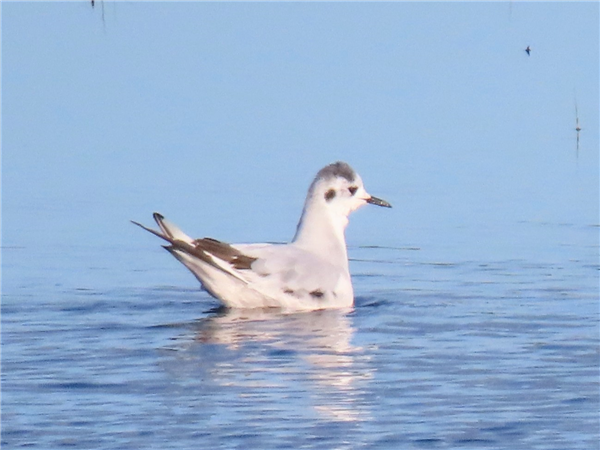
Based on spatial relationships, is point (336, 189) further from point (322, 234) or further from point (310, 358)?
point (310, 358)

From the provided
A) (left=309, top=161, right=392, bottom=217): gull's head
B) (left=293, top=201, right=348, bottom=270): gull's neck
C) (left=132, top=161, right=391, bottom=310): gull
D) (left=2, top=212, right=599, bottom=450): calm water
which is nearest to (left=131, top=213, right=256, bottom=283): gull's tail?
(left=132, top=161, right=391, bottom=310): gull

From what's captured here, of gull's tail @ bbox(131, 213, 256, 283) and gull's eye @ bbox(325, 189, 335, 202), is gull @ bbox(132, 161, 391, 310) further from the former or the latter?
gull's eye @ bbox(325, 189, 335, 202)

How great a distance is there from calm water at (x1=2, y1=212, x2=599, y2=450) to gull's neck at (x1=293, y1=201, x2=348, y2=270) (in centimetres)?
39

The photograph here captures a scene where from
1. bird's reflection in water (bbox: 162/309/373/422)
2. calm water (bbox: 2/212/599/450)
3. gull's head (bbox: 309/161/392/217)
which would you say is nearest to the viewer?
calm water (bbox: 2/212/599/450)

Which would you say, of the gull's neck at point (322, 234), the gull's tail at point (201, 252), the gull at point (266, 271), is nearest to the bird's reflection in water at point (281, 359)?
the gull at point (266, 271)

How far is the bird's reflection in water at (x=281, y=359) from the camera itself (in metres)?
9.23

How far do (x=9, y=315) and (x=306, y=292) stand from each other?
2.31 meters

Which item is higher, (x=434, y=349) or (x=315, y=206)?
(x=315, y=206)

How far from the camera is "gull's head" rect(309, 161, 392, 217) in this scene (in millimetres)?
13586

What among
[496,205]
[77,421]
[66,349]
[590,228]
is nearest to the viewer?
[77,421]

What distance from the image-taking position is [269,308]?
12.6 meters

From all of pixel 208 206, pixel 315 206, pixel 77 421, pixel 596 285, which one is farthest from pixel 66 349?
pixel 208 206

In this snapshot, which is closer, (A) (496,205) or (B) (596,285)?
(B) (596,285)

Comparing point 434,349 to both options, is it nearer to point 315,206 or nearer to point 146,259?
point 315,206
